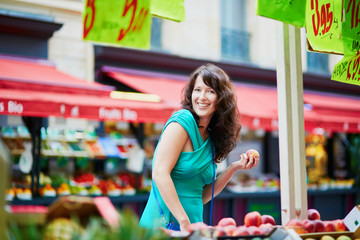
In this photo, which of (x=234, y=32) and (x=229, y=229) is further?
(x=234, y=32)

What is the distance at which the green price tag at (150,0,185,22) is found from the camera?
2895 millimetres

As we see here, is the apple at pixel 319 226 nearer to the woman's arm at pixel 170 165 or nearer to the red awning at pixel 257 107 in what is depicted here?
the woman's arm at pixel 170 165

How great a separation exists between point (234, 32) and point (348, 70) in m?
9.68

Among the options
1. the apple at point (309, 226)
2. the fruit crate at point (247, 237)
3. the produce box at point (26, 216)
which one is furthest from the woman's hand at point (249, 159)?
the produce box at point (26, 216)

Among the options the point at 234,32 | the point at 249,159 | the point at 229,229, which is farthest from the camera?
the point at 234,32

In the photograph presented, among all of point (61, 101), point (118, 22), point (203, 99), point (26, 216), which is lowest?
point (26, 216)

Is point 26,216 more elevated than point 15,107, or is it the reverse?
point 15,107

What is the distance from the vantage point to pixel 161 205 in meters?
2.81

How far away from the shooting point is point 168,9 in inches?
118

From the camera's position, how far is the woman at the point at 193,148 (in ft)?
8.84

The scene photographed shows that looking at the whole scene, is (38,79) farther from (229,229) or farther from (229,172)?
(229,229)

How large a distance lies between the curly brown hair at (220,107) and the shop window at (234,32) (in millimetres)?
9437

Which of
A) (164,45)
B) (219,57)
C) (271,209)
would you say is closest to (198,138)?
(271,209)

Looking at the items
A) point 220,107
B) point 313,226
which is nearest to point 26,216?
point 220,107
